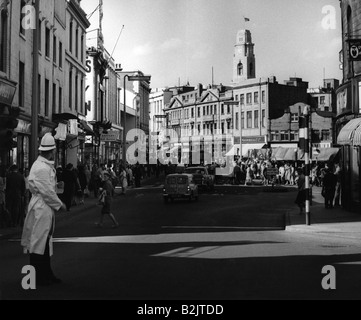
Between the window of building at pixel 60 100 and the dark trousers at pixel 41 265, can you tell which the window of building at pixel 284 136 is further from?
the dark trousers at pixel 41 265

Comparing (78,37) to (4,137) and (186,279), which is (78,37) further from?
(186,279)

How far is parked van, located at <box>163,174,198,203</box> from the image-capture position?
2619 centimetres

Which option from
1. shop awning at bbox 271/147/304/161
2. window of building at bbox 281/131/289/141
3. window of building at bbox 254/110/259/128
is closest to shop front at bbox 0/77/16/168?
shop awning at bbox 271/147/304/161

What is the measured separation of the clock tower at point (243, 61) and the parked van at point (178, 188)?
74.7 meters

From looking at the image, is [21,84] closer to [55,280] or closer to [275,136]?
[55,280]

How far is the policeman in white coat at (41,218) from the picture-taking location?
7.56 m

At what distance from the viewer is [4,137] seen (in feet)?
38.2

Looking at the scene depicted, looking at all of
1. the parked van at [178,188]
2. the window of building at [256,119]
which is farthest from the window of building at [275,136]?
→ the parked van at [178,188]

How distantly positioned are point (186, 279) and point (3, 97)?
15.5 m

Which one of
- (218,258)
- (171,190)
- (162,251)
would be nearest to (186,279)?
(218,258)

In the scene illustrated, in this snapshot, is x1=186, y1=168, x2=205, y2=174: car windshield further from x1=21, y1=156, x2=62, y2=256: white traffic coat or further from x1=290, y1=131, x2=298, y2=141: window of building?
x1=290, y1=131, x2=298, y2=141: window of building

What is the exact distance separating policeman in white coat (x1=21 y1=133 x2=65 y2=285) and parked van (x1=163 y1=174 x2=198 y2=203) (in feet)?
60.2

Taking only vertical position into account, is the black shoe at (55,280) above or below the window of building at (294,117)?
below

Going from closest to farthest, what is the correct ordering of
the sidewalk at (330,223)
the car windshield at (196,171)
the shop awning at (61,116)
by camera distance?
the sidewalk at (330,223), the shop awning at (61,116), the car windshield at (196,171)
